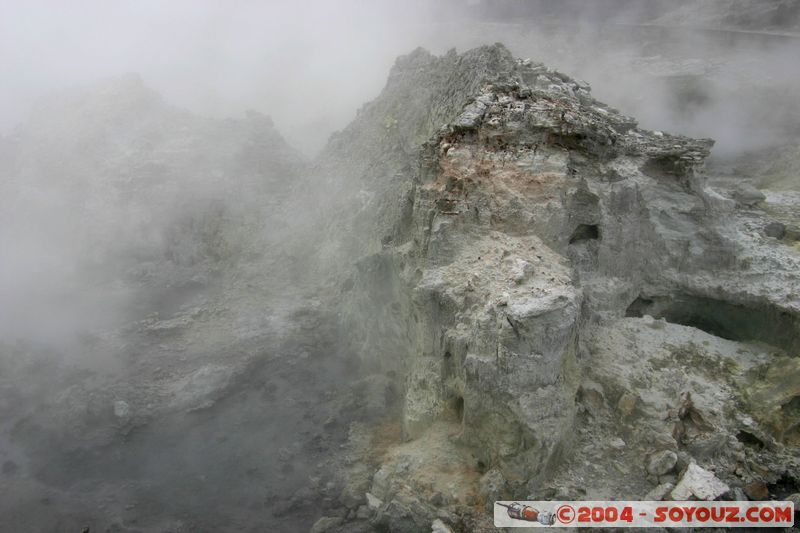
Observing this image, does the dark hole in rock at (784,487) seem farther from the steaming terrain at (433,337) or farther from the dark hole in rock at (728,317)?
the dark hole in rock at (728,317)

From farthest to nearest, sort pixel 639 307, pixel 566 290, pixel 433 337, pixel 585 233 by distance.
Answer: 1. pixel 639 307
2. pixel 585 233
3. pixel 433 337
4. pixel 566 290

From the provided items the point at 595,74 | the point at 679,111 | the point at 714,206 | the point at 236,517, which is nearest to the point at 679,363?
the point at 714,206

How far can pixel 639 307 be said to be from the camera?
820 centimetres

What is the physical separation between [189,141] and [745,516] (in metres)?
14.9

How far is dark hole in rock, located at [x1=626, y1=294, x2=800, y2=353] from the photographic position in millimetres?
7348

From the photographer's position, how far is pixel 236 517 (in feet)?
24.5

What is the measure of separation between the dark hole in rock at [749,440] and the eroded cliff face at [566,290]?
0.15m

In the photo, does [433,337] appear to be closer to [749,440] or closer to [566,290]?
[566,290]

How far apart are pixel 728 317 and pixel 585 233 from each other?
2.25 meters

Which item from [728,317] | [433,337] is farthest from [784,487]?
[433,337]

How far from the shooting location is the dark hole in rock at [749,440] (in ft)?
21.9

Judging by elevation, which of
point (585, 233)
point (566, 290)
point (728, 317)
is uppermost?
point (585, 233)

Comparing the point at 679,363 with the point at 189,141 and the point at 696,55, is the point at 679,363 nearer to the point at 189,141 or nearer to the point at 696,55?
the point at 189,141

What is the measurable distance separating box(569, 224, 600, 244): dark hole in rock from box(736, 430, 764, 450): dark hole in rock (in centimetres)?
286
